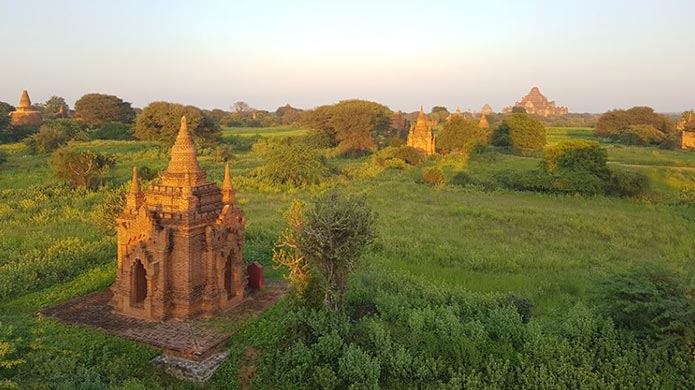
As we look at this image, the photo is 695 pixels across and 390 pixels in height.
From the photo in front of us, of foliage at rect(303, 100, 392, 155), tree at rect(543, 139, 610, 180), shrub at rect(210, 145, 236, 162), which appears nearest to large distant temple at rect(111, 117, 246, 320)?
tree at rect(543, 139, 610, 180)

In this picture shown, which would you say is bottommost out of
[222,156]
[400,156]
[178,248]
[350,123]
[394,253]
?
[394,253]

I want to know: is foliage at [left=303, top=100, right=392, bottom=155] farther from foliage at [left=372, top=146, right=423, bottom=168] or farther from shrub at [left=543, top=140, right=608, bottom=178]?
shrub at [left=543, top=140, right=608, bottom=178]

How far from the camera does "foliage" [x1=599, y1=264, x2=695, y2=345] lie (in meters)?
9.57

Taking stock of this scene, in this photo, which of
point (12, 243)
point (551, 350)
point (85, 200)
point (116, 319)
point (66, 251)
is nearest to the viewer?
point (551, 350)

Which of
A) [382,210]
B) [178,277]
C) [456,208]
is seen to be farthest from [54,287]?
[456,208]

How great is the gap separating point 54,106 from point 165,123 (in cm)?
4992

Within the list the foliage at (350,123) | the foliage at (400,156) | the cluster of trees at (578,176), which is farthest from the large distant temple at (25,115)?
the cluster of trees at (578,176)

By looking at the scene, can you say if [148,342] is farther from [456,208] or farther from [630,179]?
[630,179]

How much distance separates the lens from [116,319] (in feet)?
35.4

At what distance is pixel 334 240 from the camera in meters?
10.7

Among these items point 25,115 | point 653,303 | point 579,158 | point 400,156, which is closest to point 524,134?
point 400,156

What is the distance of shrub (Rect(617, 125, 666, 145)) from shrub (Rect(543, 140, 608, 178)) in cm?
3836

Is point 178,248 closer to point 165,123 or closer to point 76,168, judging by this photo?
point 76,168

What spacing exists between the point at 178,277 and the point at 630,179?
2778cm
